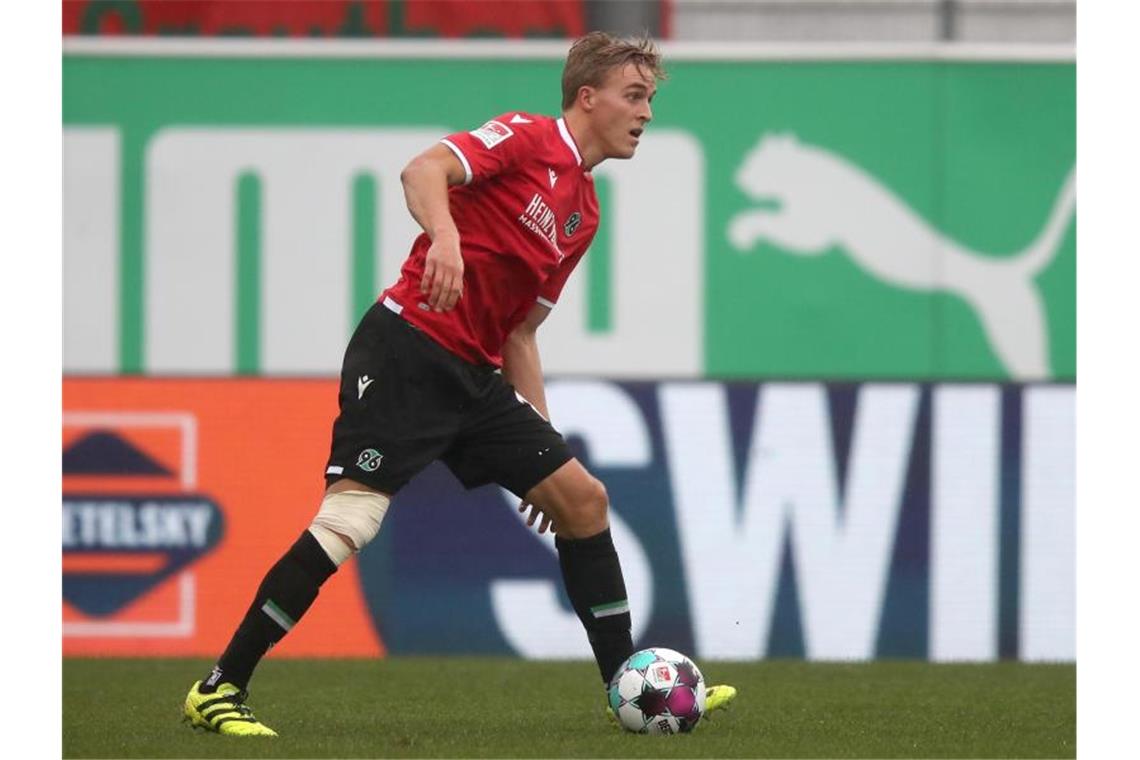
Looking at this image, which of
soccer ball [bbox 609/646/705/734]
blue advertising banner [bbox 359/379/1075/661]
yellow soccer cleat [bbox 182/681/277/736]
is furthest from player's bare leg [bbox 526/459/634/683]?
blue advertising banner [bbox 359/379/1075/661]

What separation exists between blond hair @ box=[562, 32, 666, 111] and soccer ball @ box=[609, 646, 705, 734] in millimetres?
1629

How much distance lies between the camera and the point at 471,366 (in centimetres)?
607

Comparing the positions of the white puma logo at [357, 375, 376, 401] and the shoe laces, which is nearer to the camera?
the shoe laces

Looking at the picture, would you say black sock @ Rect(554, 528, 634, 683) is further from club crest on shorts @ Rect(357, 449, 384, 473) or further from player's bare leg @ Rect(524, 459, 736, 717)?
club crest on shorts @ Rect(357, 449, 384, 473)

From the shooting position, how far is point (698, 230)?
1010cm

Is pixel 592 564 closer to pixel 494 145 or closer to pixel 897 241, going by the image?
pixel 494 145

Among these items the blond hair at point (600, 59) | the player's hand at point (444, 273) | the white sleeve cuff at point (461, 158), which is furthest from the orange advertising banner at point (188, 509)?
the player's hand at point (444, 273)

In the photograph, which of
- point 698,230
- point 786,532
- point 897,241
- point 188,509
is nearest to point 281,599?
point 188,509

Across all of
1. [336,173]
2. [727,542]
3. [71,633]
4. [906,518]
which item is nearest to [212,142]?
[336,173]

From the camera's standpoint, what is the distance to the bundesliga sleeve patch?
5.91 metres

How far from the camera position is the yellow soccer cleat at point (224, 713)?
574 centimetres

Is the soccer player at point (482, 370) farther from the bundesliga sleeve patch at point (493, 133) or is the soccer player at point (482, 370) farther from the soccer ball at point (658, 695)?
the soccer ball at point (658, 695)

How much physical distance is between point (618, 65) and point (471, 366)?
3.16 feet

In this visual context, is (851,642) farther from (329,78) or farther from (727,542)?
(329,78)
